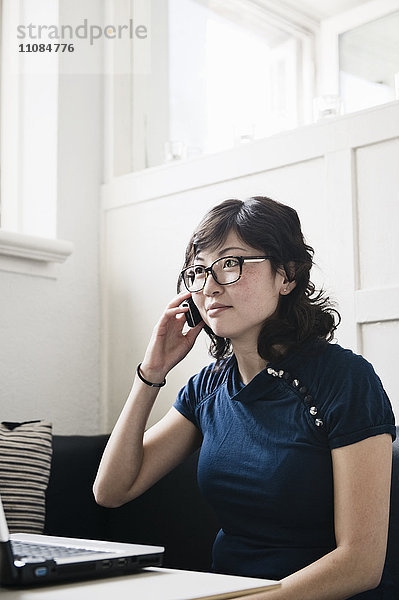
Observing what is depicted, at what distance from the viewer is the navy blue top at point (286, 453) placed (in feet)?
4.43

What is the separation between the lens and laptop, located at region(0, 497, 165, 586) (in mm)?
874

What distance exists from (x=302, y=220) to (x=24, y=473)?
957 millimetres

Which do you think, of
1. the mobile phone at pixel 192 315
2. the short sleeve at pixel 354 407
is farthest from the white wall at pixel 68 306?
the short sleeve at pixel 354 407

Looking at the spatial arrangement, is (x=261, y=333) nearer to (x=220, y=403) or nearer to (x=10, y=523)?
(x=220, y=403)

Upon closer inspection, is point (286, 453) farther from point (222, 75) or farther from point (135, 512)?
point (222, 75)

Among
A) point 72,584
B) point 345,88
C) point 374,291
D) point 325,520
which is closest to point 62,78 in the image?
point 345,88

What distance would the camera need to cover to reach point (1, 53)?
9.03 ft

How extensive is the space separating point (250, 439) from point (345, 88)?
4.86 feet

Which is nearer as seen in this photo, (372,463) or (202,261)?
(372,463)

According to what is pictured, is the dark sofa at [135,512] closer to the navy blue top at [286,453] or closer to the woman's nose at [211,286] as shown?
the navy blue top at [286,453]

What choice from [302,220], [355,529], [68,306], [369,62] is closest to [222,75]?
[369,62]

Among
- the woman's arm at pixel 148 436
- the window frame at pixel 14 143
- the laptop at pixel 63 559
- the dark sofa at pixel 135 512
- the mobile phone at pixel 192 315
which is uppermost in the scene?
the window frame at pixel 14 143

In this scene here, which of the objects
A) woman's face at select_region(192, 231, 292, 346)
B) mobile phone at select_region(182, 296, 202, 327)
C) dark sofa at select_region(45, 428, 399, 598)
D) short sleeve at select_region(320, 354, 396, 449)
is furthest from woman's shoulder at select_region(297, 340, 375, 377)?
dark sofa at select_region(45, 428, 399, 598)

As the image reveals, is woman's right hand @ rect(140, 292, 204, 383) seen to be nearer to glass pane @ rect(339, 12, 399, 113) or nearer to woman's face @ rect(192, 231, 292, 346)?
woman's face @ rect(192, 231, 292, 346)
